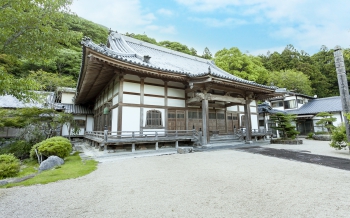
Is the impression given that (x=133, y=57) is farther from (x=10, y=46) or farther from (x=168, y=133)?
(x=10, y=46)

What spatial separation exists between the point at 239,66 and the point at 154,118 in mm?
24046

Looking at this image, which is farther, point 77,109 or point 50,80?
point 50,80

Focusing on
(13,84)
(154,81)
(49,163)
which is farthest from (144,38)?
(13,84)

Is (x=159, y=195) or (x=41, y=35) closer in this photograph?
(x=159, y=195)

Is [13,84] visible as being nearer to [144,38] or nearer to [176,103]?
[176,103]

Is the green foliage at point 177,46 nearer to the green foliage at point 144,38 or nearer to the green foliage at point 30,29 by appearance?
the green foliage at point 144,38

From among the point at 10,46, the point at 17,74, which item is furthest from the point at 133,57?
the point at 17,74

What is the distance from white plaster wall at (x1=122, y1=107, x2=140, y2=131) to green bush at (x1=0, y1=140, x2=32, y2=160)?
6588 millimetres

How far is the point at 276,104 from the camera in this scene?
1115 inches

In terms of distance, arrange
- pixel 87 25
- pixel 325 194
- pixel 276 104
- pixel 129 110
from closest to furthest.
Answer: pixel 325 194 < pixel 129 110 < pixel 276 104 < pixel 87 25

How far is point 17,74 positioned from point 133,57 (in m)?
24.2

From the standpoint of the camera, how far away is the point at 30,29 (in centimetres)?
593

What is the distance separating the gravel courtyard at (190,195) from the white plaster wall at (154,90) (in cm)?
582

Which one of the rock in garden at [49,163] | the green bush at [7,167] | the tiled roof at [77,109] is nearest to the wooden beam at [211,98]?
the rock in garden at [49,163]
